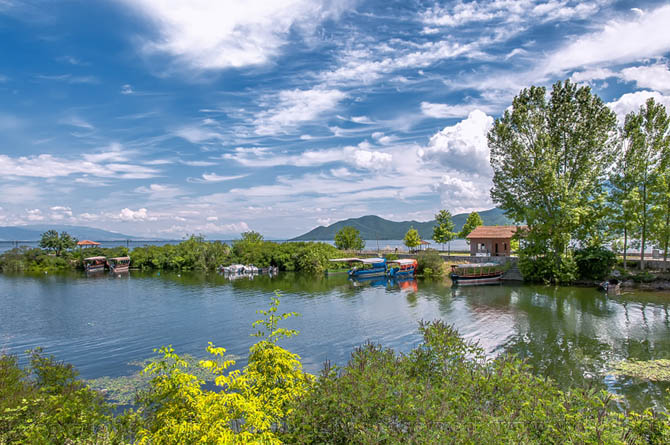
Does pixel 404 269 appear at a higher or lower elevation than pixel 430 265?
lower

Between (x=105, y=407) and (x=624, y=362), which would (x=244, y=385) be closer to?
(x=105, y=407)

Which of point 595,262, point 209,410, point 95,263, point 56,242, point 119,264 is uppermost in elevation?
point 56,242

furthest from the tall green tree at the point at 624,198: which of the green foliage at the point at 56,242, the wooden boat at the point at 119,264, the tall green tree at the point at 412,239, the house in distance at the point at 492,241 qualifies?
the green foliage at the point at 56,242

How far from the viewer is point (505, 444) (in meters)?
4.52

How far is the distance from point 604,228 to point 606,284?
6795 mm

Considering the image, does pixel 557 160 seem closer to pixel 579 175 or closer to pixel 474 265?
pixel 579 175

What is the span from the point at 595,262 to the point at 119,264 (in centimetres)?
7016

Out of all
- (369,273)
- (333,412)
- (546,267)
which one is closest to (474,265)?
Answer: (546,267)

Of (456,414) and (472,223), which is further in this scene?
(472,223)

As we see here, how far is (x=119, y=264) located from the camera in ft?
222

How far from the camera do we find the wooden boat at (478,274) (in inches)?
1661

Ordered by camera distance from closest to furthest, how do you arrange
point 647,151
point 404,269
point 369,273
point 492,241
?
1. point 647,151
2. point 404,269
3. point 369,273
4. point 492,241

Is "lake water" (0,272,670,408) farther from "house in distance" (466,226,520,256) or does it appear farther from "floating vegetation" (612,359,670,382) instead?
"house in distance" (466,226,520,256)

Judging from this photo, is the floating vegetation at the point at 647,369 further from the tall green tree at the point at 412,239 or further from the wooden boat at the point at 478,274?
the tall green tree at the point at 412,239
